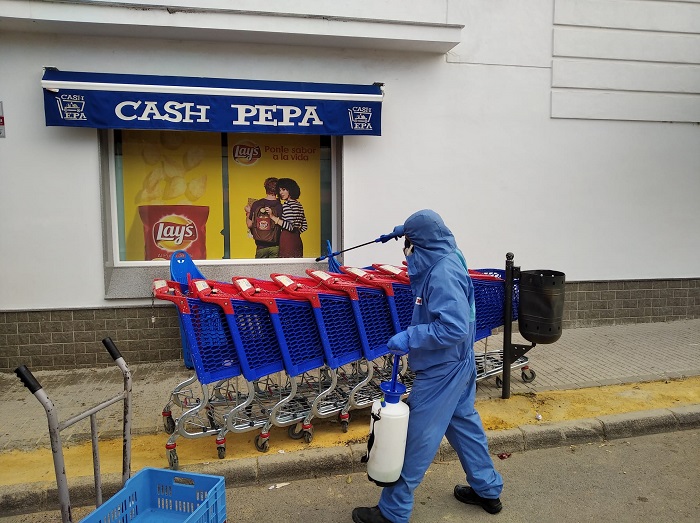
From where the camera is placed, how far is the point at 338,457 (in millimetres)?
4332

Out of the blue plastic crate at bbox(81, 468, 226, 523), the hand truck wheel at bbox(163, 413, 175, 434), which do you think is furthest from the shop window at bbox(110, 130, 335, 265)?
the blue plastic crate at bbox(81, 468, 226, 523)

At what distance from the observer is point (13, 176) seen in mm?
6285

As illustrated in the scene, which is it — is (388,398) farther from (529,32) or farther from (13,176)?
(529,32)

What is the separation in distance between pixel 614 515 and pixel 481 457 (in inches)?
39.7

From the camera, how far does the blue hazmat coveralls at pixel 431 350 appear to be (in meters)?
3.24

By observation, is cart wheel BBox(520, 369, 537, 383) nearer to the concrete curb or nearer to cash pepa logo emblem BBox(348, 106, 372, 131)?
the concrete curb

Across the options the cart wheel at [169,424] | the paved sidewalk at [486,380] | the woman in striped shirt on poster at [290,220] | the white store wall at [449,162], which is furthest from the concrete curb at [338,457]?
the woman in striped shirt on poster at [290,220]

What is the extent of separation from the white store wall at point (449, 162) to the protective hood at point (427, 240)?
3.72 metres

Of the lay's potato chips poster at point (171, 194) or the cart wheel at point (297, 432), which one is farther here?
the lay's potato chips poster at point (171, 194)

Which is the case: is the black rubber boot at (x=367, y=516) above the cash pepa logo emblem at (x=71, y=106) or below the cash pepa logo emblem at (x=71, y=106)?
below

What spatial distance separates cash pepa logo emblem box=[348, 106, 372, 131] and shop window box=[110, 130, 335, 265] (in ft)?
2.14

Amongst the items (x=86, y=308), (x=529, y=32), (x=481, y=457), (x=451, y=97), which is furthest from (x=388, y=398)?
(x=529, y=32)

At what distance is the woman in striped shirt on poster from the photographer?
738cm

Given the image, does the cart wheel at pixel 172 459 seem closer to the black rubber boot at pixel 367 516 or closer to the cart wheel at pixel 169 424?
the cart wheel at pixel 169 424
